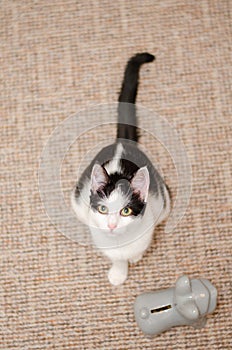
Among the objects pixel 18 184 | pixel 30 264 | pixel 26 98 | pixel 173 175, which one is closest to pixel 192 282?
pixel 173 175

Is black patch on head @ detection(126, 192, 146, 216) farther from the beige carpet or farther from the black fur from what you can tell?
the beige carpet

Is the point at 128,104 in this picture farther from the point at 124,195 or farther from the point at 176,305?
the point at 176,305

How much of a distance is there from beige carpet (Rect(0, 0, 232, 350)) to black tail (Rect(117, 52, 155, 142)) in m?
0.10

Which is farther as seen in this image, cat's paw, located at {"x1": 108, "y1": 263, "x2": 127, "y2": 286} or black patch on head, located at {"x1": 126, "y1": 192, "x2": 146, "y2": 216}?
cat's paw, located at {"x1": 108, "y1": 263, "x2": 127, "y2": 286}

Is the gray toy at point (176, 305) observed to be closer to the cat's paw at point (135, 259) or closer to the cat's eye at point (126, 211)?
the cat's paw at point (135, 259)

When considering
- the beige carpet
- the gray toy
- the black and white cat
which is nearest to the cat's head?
the black and white cat

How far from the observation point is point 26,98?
1.43 m

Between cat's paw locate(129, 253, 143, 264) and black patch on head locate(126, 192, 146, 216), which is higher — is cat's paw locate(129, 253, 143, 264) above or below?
above

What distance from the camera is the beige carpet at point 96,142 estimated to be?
1.26 meters

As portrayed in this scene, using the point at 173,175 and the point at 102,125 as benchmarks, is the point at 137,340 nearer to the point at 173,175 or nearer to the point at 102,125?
the point at 173,175

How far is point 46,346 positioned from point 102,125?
2.00ft

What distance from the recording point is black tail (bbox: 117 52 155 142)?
1.26 meters

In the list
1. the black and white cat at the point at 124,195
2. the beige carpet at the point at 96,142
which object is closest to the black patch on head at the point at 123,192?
the black and white cat at the point at 124,195

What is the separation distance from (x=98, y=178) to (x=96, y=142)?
16.0 inches
